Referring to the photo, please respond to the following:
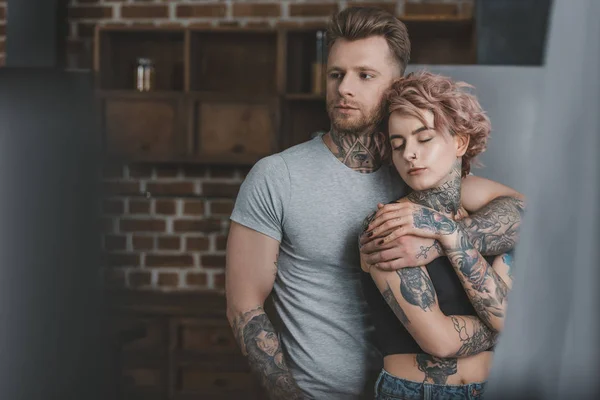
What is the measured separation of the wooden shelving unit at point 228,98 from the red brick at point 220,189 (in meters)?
0.21

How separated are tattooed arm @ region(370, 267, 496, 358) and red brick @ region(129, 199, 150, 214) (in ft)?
7.40

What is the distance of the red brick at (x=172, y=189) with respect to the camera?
3201mm

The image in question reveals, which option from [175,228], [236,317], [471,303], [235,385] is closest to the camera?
[471,303]

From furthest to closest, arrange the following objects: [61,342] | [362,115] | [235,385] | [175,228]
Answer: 1. [175,228]
2. [235,385]
3. [362,115]
4. [61,342]

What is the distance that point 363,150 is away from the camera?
1388mm

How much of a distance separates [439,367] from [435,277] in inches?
6.1

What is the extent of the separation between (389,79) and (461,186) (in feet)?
0.83

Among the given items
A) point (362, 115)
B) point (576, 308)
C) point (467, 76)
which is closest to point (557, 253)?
point (576, 308)

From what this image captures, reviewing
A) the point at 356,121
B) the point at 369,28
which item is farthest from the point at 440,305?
the point at 369,28

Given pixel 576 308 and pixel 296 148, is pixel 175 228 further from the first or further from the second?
pixel 576 308

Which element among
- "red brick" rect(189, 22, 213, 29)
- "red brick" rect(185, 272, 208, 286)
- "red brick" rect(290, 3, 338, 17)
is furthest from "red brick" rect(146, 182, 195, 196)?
"red brick" rect(290, 3, 338, 17)

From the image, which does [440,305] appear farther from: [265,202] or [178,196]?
[178,196]

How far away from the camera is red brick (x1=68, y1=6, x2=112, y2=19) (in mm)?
3240

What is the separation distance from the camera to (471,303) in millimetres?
1151
